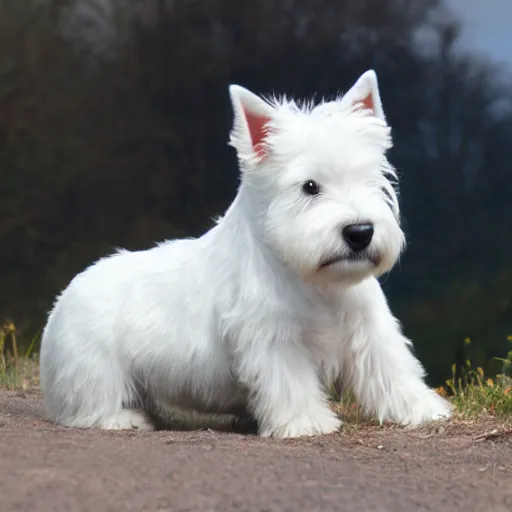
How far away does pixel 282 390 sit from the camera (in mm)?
4023

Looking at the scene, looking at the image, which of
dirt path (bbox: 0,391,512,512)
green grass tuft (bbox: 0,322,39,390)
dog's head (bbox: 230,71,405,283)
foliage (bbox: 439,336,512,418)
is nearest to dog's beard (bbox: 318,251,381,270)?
dog's head (bbox: 230,71,405,283)

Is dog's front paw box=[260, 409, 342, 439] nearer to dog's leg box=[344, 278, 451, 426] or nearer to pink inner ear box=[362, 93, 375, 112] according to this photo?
dog's leg box=[344, 278, 451, 426]

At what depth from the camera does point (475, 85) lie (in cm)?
640

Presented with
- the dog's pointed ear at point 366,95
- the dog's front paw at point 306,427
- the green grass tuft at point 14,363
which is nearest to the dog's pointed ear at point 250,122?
the dog's pointed ear at point 366,95

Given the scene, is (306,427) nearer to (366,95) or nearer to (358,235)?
(358,235)

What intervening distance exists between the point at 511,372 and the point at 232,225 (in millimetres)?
2330

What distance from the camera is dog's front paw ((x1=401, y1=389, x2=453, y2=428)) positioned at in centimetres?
423

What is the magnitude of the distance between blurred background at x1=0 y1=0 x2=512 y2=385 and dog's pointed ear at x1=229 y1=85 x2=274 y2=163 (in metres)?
2.26

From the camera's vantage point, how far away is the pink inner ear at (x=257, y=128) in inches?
164

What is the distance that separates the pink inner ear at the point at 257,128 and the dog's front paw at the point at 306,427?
107 centimetres

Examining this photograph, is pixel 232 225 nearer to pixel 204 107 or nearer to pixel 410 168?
pixel 410 168

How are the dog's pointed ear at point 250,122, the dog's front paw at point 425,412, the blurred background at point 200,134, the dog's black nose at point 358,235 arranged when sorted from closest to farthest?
the dog's black nose at point 358,235 < the dog's pointed ear at point 250,122 < the dog's front paw at point 425,412 < the blurred background at point 200,134

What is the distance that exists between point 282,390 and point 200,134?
3172 millimetres

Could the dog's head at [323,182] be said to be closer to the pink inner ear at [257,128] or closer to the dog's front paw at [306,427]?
Answer: the pink inner ear at [257,128]
